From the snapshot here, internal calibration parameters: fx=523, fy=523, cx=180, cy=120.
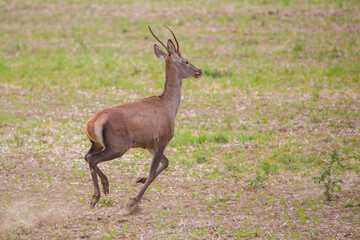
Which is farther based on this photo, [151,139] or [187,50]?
[187,50]

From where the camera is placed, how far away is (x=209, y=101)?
12375 millimetres

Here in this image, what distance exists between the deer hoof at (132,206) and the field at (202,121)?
→ 104 millimetres

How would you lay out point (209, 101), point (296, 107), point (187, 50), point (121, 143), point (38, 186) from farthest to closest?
1. point (187, 50)
2. point (209, 101)
3. point (296, 107)
4. point (38, 186)
5. point (121, 143)

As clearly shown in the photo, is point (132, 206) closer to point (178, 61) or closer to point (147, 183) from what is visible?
point (147, 183)

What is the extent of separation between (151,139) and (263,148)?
3.17 metres

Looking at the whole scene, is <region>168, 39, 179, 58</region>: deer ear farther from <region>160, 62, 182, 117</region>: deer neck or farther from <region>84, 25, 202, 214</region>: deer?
<region>84, 25, 202, 214</region>: deer

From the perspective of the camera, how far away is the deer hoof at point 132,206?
7005 millimetres

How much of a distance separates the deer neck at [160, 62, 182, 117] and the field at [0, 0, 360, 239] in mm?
1269

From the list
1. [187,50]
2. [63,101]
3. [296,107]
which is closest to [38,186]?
[63,101]

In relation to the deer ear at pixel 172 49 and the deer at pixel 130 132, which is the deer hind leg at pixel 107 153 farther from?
the deer ear at pixel 172 49

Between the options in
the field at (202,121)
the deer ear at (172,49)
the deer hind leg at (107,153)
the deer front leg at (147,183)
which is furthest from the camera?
the deer ear at (172,49)

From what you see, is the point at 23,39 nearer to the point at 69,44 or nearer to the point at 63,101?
the point at 69,44

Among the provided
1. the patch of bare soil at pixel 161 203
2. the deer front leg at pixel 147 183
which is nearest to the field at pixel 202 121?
the patch of bare soil at pixel 161 203

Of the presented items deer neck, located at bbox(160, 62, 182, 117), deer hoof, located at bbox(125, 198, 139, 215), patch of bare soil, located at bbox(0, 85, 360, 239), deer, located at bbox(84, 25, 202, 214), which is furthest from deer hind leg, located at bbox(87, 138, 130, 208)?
deer neck, located at bbox(160, 62, 182, 117)
